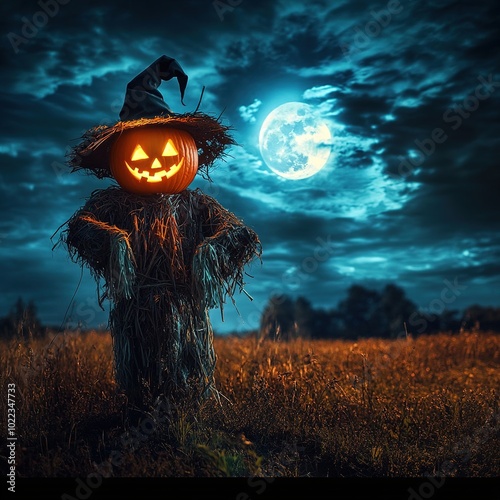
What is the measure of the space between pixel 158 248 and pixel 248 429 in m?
1.84

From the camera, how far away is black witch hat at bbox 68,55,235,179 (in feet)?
16.4

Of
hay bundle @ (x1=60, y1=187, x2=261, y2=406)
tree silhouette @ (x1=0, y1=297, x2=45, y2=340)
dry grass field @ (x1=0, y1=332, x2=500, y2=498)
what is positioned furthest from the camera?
tree silhouette @ (x1=0, y1=297, x2=45, y2=340)

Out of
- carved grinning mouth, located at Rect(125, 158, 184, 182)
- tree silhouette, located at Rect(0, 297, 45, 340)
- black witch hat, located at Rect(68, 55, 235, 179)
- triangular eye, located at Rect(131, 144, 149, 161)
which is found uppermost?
black witch hat, located at Rect(68, 55, 235, 179)

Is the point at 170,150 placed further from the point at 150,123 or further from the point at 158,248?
the point at 158,248

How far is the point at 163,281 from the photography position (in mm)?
5027

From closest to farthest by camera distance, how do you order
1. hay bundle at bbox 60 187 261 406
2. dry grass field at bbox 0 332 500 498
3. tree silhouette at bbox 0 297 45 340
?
dry grass field at bbox 0 332 500 498
hay bundle at bbox 60 187 261 406
tree silhouette at bbox 0 297 45 340

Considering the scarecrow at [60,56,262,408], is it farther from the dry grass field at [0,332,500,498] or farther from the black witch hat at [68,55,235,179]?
the dry grass field at [0,332,500,498]

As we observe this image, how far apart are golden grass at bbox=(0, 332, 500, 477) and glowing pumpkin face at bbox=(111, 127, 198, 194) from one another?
2.02 metres

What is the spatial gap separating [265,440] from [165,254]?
1894mm

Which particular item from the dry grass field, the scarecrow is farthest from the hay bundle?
the dry grass field

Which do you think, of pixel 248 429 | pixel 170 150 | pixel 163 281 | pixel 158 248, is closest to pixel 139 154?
pixel 170 150

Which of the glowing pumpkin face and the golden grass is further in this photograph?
the glowing pumpkin face

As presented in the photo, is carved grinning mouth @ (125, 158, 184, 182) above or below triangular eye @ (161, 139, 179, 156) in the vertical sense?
below

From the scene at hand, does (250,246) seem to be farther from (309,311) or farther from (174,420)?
(309,311)
